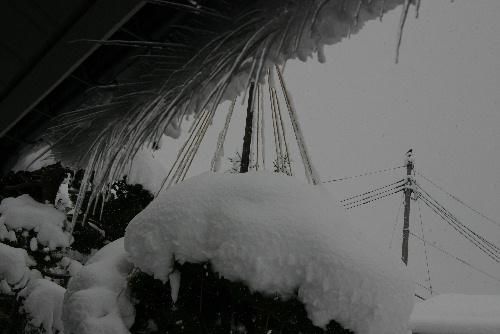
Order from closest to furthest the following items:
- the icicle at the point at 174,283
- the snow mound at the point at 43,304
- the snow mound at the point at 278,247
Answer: the snow mound at the point at 278,247, the icicle at the point at 174,283, the snow mound at the point at 43,304

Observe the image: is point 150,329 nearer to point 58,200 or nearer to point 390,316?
point 390,316

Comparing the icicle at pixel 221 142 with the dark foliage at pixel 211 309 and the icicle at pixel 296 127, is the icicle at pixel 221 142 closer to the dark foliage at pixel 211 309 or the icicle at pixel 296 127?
the icicle at pixel 296 127

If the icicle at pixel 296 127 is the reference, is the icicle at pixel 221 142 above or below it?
below

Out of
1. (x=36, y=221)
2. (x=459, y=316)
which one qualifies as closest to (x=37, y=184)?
(x=36, y=221)

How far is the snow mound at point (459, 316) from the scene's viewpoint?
219 inches

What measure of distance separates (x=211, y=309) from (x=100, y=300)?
514 mm

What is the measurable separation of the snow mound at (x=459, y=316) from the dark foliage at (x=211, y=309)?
4.91 meters

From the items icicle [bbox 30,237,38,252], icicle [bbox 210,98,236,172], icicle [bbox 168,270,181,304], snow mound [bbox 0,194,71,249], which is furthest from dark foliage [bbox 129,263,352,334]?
icicle [bbox 30,237,38,252]

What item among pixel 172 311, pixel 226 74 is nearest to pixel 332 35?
pixel 226 74

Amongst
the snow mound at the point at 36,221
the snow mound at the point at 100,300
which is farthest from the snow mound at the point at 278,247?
the snow mound at the point at 36,221

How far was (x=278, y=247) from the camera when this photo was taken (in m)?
1.60

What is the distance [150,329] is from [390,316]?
0.98 meters

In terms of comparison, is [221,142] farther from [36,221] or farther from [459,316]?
[459,316]

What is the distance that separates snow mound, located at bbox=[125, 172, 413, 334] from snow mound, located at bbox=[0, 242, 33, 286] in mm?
2910
